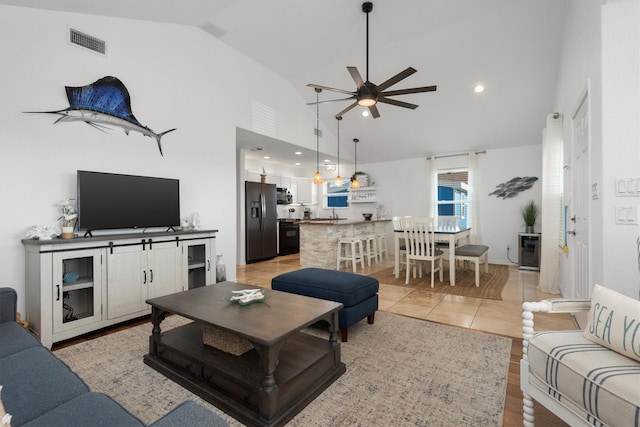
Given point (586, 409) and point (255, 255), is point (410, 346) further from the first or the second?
point (255, 255)

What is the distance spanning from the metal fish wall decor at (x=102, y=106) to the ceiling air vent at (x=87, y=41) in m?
0.28

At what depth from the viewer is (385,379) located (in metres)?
2.02

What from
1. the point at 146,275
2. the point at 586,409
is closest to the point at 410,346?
the point at 586,409

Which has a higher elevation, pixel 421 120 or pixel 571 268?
pixel 421 120

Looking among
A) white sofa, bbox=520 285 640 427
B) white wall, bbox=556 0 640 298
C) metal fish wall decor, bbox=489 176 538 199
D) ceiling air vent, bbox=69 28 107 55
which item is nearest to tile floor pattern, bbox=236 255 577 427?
white sofa, bbox=520 285 640 427

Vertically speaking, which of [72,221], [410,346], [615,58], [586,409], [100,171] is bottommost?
[410,346]

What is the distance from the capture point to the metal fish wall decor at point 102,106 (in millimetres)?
2989

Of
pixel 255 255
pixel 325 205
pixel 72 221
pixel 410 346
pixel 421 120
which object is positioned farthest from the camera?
pixel 325 205

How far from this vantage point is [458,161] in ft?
22.2

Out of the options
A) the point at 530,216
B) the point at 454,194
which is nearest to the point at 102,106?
the point at 454,194

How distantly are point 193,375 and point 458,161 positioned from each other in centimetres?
658

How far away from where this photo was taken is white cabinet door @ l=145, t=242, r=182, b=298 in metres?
3.17

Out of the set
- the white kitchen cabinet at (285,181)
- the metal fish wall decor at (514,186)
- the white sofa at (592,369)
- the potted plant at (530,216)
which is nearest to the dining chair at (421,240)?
the potted plant at (530,216)

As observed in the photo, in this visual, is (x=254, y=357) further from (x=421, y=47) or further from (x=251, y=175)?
(x=251, y=175)
